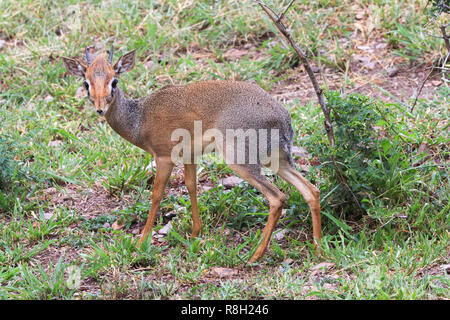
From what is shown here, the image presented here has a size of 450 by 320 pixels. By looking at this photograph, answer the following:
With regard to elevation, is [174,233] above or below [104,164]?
below

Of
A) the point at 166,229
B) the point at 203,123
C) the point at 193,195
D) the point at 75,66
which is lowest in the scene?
the point at 166,229

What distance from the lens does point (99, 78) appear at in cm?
504

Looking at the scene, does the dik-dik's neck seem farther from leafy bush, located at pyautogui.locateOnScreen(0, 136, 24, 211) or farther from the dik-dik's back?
leafy bush, located at pyautogui.locateOnScreen(0, 136, 24, 211)

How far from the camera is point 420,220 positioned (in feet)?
16.7

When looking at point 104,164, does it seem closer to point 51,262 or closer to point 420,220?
point 51,262

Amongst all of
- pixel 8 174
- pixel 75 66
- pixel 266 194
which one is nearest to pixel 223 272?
Answer: pixel 266 194

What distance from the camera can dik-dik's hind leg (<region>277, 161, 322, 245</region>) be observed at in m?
5.12

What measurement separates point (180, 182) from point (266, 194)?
1.52 meters

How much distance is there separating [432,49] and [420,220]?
3.07m

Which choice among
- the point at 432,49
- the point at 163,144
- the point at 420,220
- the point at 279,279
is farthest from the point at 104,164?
the point at 432,49

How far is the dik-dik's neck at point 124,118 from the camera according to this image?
537cm

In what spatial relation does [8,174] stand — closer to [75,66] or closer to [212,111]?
[75,66]

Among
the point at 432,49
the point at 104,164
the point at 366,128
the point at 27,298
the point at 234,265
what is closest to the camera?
the point at 27,298

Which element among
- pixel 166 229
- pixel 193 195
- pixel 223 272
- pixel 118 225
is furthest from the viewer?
pixel 118 225
